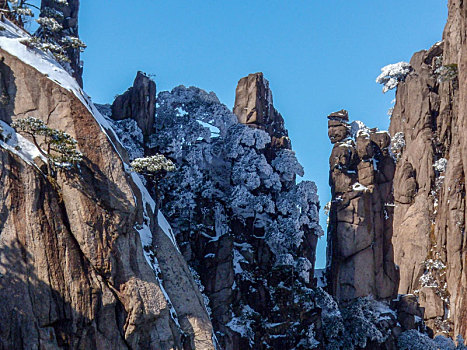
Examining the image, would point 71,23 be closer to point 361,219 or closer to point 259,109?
point 259,109

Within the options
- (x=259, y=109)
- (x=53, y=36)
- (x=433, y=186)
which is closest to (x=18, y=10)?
(x=53, y=36)

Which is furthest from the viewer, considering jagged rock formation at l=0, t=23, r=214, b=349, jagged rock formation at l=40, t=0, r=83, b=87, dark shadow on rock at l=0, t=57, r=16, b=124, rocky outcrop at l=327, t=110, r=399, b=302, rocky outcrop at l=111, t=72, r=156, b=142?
rocky outcrop at l=327, t=110, r=399, b=302

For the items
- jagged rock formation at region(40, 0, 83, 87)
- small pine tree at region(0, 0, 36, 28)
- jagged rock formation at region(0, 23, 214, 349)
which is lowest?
jagged rock formation at region(0, 23, 214, 349)

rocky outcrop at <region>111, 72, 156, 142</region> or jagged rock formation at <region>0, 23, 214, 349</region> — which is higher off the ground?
rocky outcrop at <region>111, 72, 156, 142</region>

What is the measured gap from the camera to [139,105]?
58219 millimetres

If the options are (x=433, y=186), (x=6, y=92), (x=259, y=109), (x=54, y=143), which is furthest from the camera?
(x=433, y=186)

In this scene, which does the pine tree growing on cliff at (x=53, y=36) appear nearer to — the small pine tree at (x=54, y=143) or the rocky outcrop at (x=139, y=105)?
the small pine tree at (x=54, y=143)

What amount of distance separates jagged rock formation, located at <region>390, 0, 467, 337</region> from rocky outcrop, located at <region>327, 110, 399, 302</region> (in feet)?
16.2

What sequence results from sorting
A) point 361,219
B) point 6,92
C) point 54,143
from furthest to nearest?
point 361,219
point 6,92
point 54,143

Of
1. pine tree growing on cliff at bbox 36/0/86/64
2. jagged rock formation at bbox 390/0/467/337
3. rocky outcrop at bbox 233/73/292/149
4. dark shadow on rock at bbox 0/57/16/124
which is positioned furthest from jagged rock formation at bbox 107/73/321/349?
dark shadow on rock at bbox 0/57/16/124

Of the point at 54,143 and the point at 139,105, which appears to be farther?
the point at 139,105

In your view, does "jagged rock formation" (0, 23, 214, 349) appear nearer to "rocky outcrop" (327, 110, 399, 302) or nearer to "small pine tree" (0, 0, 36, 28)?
"small pine tree" (0, 0, 36, 28)

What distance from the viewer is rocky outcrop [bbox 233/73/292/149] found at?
6812cm

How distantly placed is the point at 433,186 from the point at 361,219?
12971 millimetres
